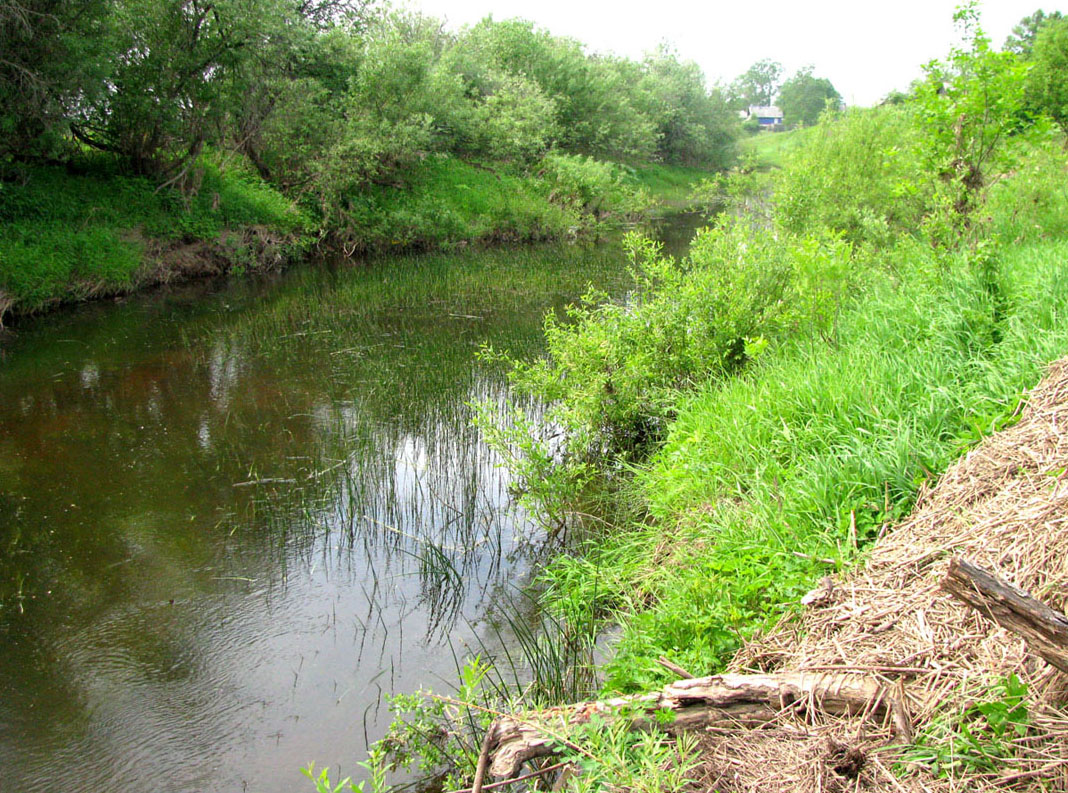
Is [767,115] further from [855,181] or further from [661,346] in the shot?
[661,346]

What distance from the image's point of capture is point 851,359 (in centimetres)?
568

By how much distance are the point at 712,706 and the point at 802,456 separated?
229cm

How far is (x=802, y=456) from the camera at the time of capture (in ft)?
15.9

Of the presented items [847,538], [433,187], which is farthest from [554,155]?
[847,538]

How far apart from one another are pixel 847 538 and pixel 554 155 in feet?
91.4

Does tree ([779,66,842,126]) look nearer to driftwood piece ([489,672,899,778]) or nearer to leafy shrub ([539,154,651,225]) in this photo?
leafy shrub ([539,154,651,225])

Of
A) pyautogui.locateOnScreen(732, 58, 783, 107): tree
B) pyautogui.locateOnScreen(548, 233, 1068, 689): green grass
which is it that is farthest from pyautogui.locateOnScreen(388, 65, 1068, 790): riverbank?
pyautogui.locateOnScreen(732, 58, 783, 107): tree

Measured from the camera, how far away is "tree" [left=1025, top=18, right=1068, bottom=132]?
2434 cm

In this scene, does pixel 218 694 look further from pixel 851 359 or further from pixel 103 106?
pixel 103 106

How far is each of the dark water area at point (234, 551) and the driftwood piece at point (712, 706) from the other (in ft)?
4.49

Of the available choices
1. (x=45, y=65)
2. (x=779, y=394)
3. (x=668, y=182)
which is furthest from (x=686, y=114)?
(x=779, y=394)

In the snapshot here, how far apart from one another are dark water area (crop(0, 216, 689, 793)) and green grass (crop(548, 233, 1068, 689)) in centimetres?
120

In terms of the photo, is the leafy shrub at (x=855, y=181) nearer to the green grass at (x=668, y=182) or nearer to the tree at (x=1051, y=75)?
the tree at (x=1051, y=75)

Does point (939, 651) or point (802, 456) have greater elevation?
point (802, 456)
